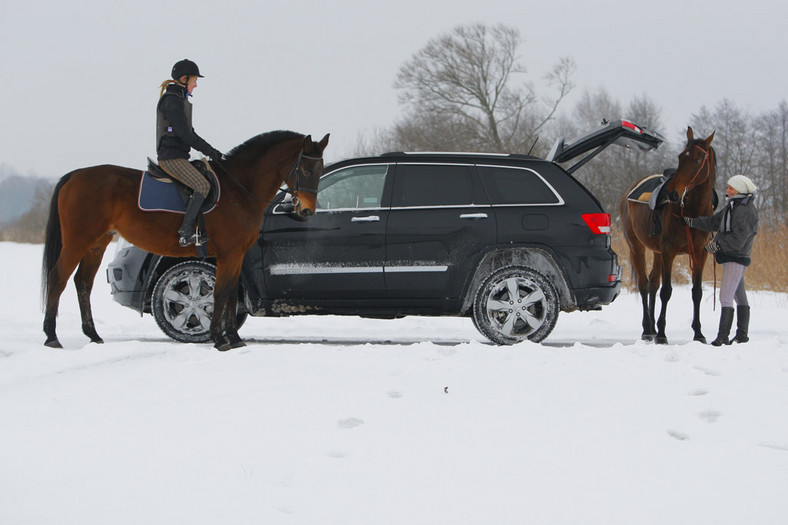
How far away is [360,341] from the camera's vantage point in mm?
9289

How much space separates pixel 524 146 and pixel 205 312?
109 ft

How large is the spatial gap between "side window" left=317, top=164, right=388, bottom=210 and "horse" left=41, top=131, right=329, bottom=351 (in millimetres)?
448

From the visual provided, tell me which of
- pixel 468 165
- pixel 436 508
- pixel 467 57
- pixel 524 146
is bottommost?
pixel 436 508

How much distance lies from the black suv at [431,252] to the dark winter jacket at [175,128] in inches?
41.5

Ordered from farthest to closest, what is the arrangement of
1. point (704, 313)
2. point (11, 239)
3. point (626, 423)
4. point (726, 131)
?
point (726, 131) → point (11, 239) → point (704, 313) → point (626, 423)

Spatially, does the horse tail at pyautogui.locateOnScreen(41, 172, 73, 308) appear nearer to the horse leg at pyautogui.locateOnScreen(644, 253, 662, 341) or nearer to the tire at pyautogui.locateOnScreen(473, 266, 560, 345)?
the tire at pyautogui.locateOnScreen(473, 266, 560, 345)

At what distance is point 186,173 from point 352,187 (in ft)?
5.53

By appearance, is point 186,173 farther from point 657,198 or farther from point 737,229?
point 737,229

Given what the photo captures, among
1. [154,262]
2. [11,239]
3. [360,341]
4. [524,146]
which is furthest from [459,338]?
[11,239]

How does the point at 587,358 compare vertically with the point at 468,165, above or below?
below

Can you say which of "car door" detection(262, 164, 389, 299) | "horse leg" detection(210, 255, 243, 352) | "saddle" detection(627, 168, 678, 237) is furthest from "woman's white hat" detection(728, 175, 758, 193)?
"horse leg" detection(210, 255, 243, 352)

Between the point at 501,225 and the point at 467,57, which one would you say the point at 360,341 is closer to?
the point at 501,225

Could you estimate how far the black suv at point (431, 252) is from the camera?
8062 mm

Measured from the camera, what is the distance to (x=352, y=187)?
8.34 meters
